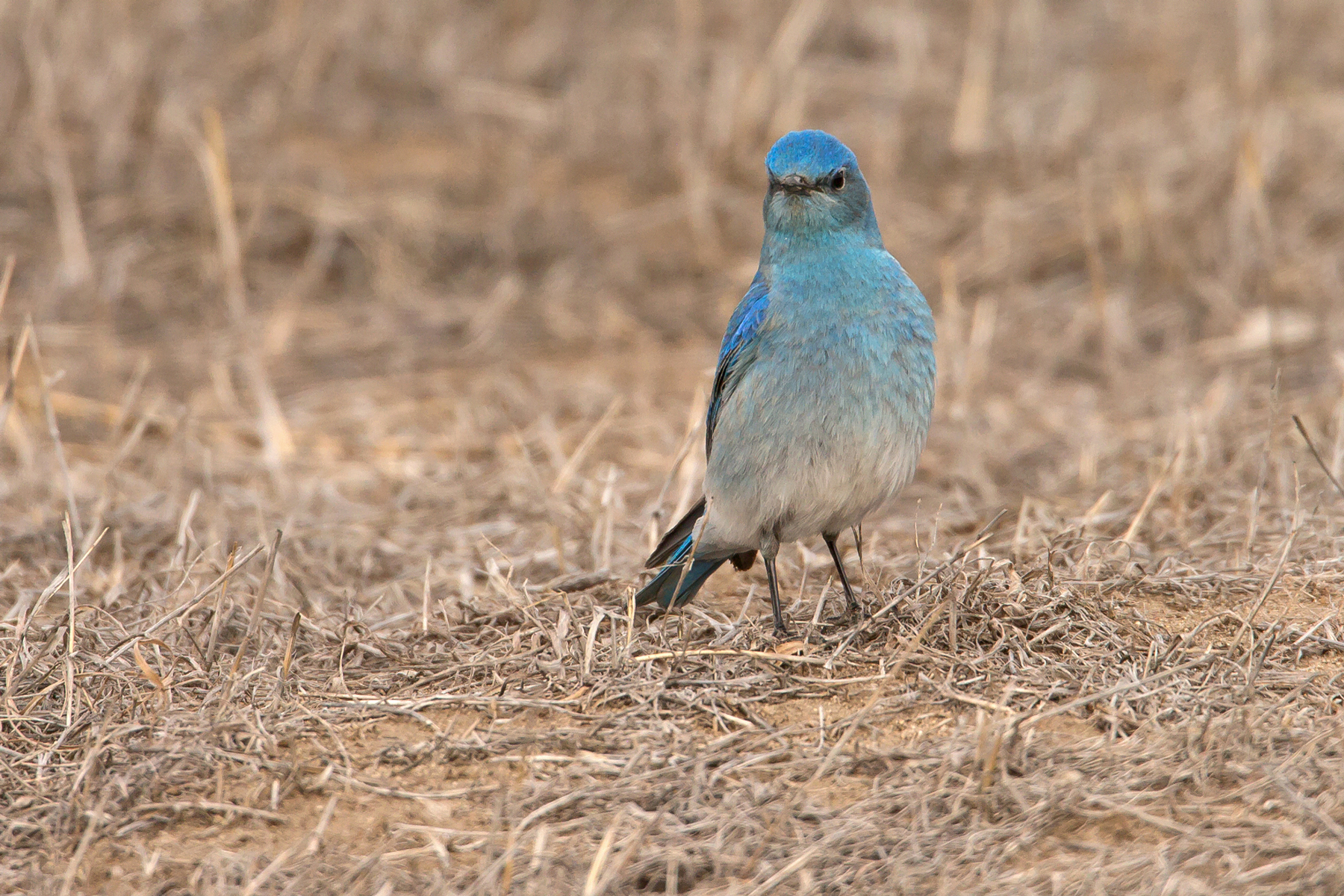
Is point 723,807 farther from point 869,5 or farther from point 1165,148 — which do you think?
point 869,5

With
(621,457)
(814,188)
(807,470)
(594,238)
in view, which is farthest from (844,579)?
(594,238)

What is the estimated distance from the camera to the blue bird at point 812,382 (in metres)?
3.80

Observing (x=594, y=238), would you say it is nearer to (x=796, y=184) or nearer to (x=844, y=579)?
(x=796, y=184)

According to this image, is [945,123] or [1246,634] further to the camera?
[945,123]

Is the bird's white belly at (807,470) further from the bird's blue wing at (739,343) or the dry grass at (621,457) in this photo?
the dry grass at (621,457)

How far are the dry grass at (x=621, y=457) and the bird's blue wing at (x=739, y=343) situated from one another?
388mm

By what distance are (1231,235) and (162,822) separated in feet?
19.9

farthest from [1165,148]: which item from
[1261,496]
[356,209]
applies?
[356,209]

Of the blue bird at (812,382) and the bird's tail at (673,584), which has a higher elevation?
the blue bird at (812,382)

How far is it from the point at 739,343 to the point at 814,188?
0.46 metres

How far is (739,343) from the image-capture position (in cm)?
400

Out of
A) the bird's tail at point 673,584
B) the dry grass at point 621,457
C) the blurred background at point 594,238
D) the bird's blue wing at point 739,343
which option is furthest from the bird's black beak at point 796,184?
the blurred background at point 594,238

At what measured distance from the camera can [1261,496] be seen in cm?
483

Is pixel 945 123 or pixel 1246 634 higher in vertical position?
pixel 945 123
